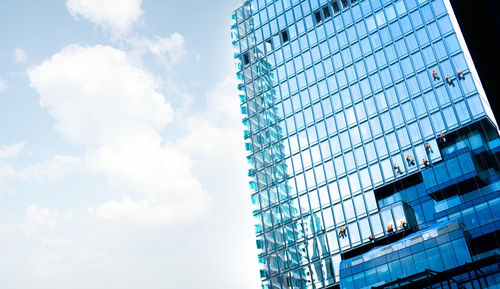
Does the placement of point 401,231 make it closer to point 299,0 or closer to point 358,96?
point 358,96

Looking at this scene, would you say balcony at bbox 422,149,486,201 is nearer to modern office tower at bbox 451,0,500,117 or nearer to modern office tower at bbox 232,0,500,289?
modern office tower at bbox 232,0,500,289

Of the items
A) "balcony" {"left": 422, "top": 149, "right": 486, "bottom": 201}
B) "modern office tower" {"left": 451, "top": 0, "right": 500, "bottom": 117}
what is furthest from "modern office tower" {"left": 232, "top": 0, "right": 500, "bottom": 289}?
"modern office tower" {"left": 451, "top": 0, "right": 500, "bottom": 117}

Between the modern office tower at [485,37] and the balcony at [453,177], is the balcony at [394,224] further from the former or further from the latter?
the modern office tower at [485,37]

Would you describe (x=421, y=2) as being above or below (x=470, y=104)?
above

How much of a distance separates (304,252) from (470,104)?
2718cm

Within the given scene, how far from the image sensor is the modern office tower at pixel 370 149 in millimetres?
55438

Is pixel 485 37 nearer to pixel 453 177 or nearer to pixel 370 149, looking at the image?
pixel 453 177

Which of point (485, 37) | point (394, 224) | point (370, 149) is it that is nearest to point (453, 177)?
point (394, 224)

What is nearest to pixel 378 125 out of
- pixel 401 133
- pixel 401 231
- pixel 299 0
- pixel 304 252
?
pixel 401 133

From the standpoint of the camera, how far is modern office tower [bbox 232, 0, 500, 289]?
2183 inches

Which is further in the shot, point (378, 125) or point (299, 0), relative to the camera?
point (299, 0)

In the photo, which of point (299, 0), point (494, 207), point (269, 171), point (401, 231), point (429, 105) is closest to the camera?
point (494, 207)

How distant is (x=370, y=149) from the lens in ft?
218

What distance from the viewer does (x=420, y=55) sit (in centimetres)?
6712
